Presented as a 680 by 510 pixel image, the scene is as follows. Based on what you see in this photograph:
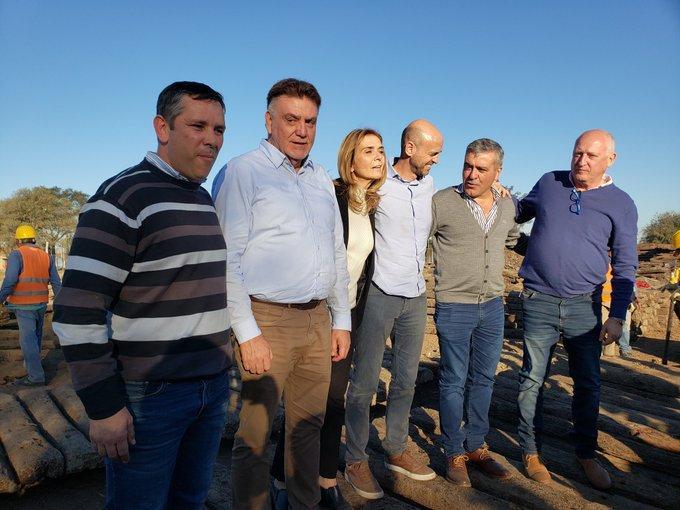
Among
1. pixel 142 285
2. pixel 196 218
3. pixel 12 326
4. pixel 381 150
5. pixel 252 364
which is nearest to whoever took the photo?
pixel 142 285

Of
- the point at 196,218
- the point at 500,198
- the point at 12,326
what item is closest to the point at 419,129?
the point at 500,198

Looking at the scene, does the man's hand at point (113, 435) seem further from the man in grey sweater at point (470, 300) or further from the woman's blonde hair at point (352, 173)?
the man in grey sweater at point (470, 300)

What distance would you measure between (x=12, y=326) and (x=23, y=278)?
5.91 metres

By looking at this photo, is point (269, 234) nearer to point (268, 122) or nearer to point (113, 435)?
point (268, 122)

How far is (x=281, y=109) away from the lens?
2.49m

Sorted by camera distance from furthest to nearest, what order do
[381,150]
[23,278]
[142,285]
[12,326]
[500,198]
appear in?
[12,326]
[23,278]
[500,198]
[381,150]
[142,285]

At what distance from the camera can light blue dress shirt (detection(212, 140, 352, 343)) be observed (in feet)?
7.39

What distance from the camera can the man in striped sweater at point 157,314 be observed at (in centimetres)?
157

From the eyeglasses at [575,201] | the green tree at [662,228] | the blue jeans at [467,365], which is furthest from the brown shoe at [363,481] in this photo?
the green tree at [662,228]

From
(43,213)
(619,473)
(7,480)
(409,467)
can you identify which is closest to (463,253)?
(409,467)

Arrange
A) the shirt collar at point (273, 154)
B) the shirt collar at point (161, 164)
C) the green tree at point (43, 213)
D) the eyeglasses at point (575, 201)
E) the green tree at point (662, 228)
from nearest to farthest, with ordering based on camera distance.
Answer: the shirt collar at point (161, 164)
the shirt collar at point (273, 154)
the eyeglasses at point (575, 201)
the green tree at point (662, 228)
the green tree at point (43, 213)

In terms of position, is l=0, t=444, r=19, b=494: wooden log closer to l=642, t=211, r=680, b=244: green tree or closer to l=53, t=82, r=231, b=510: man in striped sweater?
l=53, t=82, r=231, b=510: man in striped sweater

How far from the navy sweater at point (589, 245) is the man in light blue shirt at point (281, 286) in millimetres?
1743

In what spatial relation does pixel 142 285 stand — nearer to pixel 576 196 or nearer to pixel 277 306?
pixel 277 306
